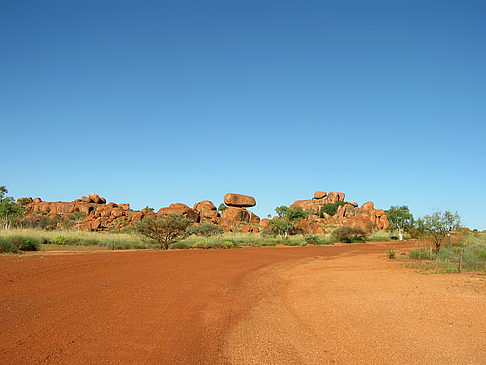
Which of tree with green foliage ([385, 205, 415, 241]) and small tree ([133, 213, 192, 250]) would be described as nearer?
small tree ([133, 213, 192, 250])

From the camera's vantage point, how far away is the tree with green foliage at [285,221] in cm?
5419

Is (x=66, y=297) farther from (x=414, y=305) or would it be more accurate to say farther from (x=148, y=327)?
(x=414, y=305)

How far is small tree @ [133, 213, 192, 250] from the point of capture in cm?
2697

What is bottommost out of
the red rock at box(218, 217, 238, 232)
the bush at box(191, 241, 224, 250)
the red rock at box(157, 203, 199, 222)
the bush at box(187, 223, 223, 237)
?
the bush at box(191, 241, 224, 250)

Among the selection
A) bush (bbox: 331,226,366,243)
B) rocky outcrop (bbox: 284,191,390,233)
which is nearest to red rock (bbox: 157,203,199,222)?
rocky outcrop (bbox: 284,191,390,233)

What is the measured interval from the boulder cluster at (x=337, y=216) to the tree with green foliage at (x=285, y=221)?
1.20 metres

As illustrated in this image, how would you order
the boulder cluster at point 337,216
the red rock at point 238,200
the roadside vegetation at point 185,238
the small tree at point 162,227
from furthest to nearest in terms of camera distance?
the red rock at point 238,200, the boulder cluster at point 337,216, the small tree at point 162,227, the roadside vegetation at point 185,238

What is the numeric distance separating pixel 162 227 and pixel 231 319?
69.2ft

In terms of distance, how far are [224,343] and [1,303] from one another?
4.38 meters

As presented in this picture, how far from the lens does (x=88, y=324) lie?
603 cm

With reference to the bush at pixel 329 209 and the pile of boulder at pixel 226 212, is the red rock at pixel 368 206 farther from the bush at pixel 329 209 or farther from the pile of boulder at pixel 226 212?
the pile of boulder at pixel 226 212

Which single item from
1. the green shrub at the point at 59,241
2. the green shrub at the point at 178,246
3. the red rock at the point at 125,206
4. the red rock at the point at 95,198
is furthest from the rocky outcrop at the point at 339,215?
the red rock at the point at 95,198

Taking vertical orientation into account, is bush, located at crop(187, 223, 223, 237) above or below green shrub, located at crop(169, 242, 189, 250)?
above

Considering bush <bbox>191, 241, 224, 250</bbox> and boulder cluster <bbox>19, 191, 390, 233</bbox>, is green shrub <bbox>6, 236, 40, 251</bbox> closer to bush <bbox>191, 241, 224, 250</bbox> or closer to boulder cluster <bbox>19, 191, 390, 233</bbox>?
bush <bbox>191, 241, 224, 250</bbox>
